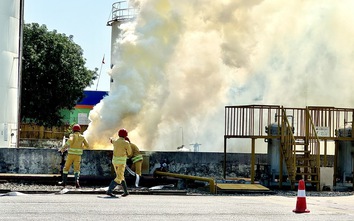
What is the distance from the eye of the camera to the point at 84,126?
214 feet

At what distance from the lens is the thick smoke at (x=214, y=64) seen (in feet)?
101

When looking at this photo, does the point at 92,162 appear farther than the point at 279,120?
Yes

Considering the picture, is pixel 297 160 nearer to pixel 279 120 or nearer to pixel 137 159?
pixel 279 120

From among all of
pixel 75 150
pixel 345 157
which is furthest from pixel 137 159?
pixel 345 157

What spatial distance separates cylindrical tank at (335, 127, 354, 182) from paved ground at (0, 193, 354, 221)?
5.11 meters

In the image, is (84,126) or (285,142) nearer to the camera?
(285,142)

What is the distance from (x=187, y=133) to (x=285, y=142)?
26221mm

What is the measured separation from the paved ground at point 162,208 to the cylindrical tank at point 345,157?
511 cm

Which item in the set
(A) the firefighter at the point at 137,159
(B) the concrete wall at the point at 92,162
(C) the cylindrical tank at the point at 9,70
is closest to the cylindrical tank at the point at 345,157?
(B) the concrete wall at the point at 92,162

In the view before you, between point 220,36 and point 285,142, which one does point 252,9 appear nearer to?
point 220,36

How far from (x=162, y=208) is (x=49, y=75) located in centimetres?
4448

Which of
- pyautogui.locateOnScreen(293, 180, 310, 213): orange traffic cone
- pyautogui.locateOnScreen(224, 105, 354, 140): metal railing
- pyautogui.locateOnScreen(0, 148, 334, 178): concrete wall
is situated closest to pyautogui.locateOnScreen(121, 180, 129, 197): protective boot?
pyautogui.locateOnScreen(293, 180, 310, 213): orange traffic cone

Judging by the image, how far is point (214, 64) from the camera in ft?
123

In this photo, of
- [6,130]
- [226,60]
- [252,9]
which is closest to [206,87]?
[226,60]
